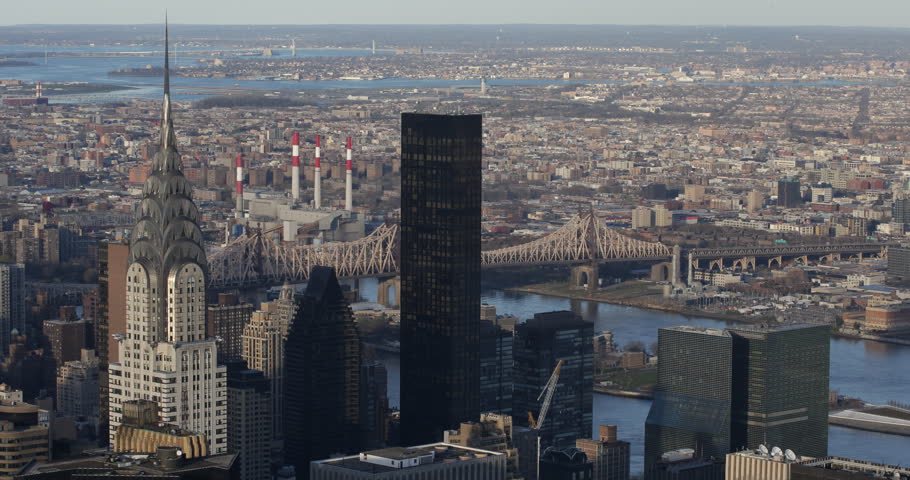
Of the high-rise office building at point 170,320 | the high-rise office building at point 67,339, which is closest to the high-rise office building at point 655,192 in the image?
the high-rise office building at point 67,339

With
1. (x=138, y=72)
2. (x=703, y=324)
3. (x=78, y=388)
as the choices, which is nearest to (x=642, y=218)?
(x=703, y=324)

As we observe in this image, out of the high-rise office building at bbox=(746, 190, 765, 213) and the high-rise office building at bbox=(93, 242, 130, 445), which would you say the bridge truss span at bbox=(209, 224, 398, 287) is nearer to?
the high-rise office building at bbox=(746, 190, 765, 213)

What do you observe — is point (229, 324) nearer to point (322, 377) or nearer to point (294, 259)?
point (322, 377)

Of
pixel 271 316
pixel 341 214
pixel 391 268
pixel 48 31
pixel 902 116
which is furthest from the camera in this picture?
pixel 48 31

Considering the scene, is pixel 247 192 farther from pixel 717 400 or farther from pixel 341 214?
pixel 717 400

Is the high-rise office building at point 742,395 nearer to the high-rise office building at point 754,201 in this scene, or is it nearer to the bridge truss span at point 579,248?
the bridge truss span at point 579,248

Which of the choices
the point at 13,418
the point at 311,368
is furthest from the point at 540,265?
the point at 13,418

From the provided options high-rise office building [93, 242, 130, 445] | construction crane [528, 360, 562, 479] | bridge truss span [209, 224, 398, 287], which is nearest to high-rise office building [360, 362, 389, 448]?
construction crane [528, 360, 562, 479]
